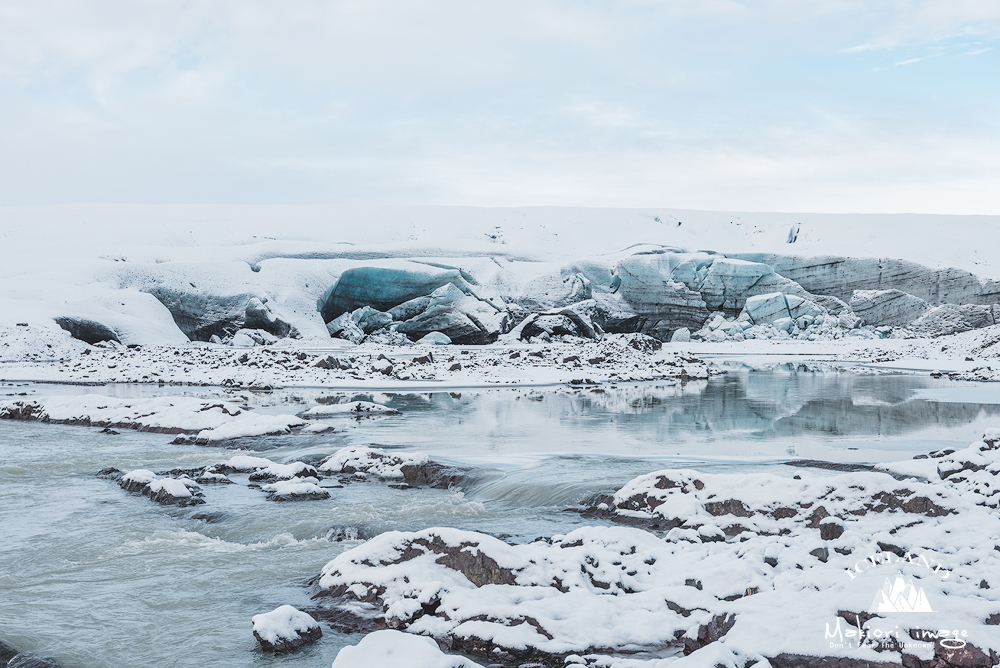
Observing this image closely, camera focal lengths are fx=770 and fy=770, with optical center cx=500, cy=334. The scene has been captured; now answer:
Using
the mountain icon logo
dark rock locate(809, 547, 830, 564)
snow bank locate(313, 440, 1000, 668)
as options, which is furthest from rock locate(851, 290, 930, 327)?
the mountain icon logo

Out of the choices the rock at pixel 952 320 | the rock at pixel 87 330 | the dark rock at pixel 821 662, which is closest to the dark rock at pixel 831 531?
the dark rock at pixel 821 662

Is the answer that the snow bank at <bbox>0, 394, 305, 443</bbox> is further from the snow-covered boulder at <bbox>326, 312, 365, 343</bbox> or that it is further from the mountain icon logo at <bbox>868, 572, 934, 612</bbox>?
the snow-covered boulder at <bbox>326, 312, 365, 343</bbox>

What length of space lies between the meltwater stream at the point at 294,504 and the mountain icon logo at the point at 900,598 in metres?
2.78

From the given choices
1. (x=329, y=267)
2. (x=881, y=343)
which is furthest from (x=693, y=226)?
(x=329, y=267)

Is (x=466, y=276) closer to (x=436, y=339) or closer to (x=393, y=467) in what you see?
(x=436, y=339)

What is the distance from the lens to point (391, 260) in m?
43.2

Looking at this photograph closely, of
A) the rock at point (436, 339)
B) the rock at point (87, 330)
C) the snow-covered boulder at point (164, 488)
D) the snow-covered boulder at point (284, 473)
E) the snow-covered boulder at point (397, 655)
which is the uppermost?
the snow-covered boulder at point (397, 655)

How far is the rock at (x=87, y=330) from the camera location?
29.8m

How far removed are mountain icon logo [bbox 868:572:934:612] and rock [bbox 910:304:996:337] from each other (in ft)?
137

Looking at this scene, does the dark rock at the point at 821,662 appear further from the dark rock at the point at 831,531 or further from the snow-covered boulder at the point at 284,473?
the snow-covered boulder at the point at 284,473

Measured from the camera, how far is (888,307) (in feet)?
150

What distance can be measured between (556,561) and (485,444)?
5.79 metres

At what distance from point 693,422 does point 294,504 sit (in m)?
7.73

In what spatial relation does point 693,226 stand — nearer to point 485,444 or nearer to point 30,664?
point 485,444
